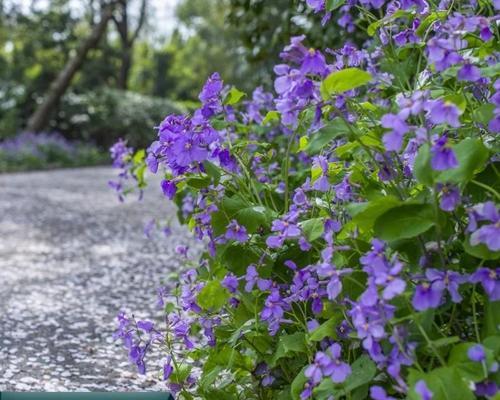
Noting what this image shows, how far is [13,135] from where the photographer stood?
1363 centimetres

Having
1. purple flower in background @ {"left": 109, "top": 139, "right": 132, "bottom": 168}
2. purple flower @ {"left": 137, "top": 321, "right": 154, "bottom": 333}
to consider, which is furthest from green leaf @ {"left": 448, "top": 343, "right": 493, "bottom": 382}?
purple flower in background @ {"left": 109, "top": 139, "right": 132, "bottom": 168}

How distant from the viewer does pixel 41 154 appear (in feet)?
39.2

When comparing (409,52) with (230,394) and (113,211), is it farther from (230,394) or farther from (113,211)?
(113,211)

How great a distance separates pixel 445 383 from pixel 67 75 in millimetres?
12633

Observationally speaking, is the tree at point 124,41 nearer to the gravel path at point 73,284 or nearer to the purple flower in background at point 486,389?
the gravel path at point 73,284

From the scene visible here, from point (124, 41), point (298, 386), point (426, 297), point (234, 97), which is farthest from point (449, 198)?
point (124, 41)

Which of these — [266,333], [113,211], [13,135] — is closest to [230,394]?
[266,333]

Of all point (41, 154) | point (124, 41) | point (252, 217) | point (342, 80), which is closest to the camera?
point (342, 80)

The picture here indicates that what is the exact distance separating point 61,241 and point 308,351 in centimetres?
403

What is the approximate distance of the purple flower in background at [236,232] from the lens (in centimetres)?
164

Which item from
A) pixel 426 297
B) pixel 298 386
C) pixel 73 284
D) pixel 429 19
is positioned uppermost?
pixel 429 19

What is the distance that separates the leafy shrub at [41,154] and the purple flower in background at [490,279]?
989cm

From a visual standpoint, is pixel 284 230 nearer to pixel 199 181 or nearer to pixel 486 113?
pixel 199 181

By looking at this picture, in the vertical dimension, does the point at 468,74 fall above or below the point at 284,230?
above
